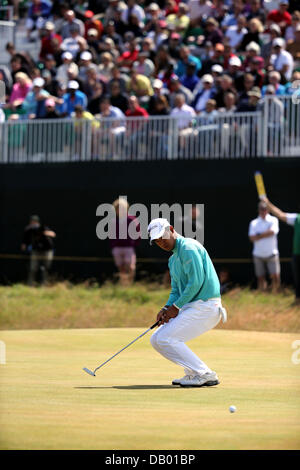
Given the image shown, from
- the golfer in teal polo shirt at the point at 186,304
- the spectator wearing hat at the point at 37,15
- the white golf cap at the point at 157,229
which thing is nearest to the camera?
the white golf cap at the point at 157,229

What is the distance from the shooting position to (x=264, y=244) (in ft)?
72.1

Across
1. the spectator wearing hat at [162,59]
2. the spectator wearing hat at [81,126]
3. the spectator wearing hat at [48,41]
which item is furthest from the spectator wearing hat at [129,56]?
the spectator wearing hat at [48,41]

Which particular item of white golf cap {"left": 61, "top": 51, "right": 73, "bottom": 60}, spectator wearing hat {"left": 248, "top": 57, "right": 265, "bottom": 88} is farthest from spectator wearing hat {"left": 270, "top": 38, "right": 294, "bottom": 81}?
white golf cap {"left": 61, "top": 51, "right": 73, "bottom": 60}

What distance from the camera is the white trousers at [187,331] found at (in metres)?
11.1

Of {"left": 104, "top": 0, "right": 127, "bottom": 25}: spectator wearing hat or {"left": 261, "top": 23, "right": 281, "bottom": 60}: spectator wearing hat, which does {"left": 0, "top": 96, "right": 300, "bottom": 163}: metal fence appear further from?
{"left": 104, "top": 0, "right": 127, "bottom": 25}: spectator wearing hat

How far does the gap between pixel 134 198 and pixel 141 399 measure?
1487cm

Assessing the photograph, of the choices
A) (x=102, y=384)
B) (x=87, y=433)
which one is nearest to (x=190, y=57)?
(x=102, y=384)

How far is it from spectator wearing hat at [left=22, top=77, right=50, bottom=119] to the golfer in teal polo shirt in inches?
589

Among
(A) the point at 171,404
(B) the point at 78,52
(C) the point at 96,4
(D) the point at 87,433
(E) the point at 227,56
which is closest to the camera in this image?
(D) the point at 87,433

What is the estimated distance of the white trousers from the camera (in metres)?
11.1

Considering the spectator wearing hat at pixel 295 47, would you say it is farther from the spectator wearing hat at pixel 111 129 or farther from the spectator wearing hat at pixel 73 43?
the spectator wearing hat at pixel 73 43

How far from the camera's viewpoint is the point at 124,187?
25203 mm

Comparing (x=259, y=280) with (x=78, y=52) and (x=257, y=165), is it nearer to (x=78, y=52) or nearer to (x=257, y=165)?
(x=257, y=165)
